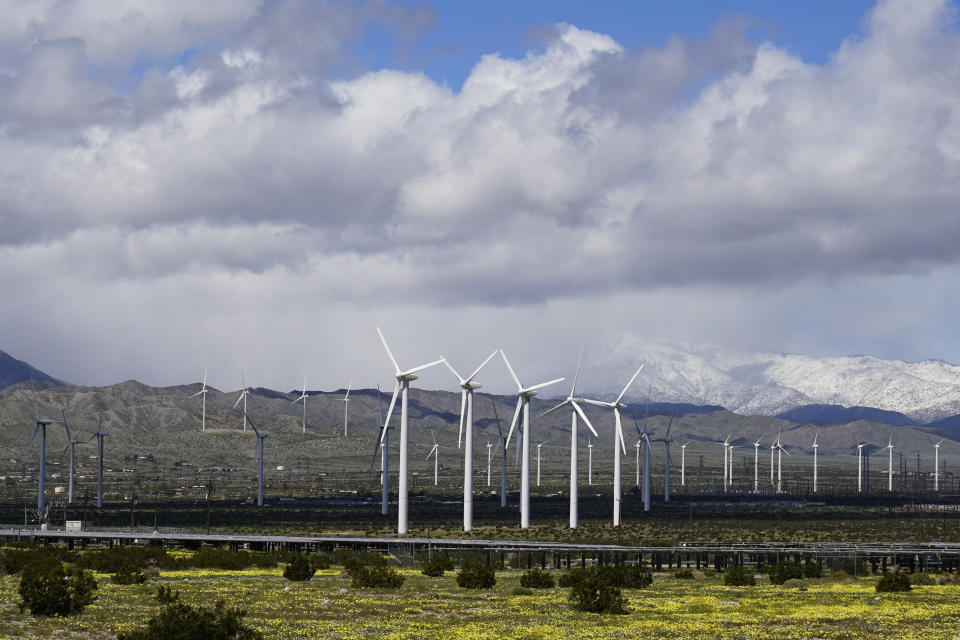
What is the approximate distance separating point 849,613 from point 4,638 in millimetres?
34390

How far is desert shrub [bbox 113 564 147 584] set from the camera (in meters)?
66.4

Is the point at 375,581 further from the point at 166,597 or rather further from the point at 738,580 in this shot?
the point at 738,580

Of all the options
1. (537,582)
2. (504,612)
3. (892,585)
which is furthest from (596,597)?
(892,585)

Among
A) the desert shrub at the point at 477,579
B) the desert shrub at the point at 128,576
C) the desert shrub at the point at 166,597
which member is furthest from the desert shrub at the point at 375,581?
the desert shrub at the point at 166,597

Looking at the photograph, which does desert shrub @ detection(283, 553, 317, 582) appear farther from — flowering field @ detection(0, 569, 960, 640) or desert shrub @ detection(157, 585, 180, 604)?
desert shrub @ detection(157, 585, 180, 604)

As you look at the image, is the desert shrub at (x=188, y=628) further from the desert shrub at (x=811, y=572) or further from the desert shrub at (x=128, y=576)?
the desert shrub at (x=811, y=572)

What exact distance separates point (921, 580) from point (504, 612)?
38.4 metres

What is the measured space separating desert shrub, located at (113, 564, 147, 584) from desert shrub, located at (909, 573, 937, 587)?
4603 centimetres

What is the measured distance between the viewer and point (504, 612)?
2138 inches

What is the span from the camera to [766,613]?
54.8 m

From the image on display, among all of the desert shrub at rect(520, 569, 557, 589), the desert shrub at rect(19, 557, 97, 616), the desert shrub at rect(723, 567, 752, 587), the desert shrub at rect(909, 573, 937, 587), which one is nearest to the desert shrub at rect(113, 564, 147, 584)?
the desert shrub at rect(19, 557, 97, 616)

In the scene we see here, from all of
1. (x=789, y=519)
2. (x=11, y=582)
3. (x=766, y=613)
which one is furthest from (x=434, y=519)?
(x=766, y=613)

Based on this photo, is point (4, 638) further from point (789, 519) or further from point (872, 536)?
point (789, 519)

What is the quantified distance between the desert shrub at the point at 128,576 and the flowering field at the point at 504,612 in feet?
2.81
